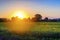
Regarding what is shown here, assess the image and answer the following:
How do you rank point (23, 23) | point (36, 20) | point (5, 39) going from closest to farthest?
point (5, 39), point (23, 23), point (36, 20)

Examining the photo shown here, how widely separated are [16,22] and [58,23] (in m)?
7.37

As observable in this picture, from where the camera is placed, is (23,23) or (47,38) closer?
(47,38)

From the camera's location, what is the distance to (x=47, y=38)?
54.5ft

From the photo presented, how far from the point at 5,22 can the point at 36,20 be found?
551 centimetres

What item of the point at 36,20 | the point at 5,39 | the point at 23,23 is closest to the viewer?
the point at 5,39

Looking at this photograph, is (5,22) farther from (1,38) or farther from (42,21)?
(1,38)

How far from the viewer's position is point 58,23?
3425cm

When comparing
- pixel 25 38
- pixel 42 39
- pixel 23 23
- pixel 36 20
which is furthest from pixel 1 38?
pixel 36 20

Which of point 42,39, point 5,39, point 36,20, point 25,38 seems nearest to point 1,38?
point 5,39

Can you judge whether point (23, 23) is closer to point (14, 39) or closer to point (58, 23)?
point (58, 23)

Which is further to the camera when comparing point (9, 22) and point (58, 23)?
Result: point (58, 23)

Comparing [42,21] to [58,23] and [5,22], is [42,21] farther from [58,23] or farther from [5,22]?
[5,22]

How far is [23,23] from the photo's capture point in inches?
1231

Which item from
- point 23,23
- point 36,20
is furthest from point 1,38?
point 36,20
